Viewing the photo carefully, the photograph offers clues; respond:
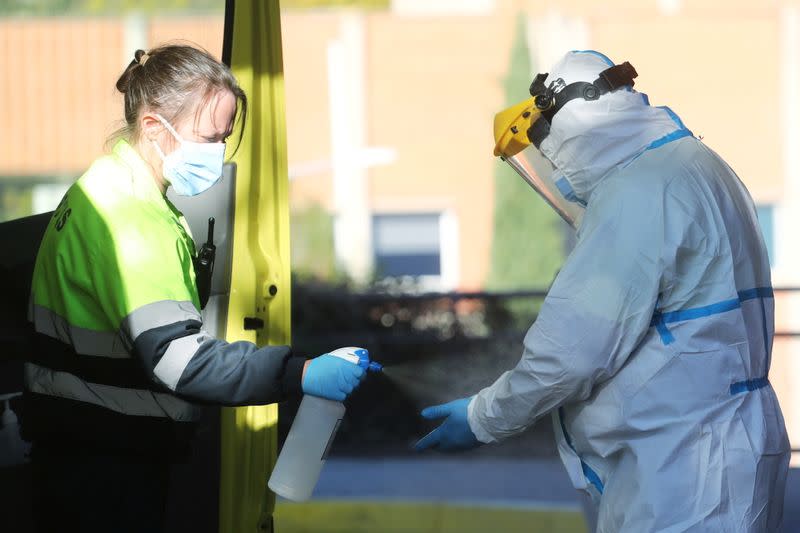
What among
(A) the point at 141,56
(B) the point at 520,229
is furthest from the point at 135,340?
(B) the point at 520,229

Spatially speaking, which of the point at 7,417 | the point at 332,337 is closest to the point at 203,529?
the point at 7,417

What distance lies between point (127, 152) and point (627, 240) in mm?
1124

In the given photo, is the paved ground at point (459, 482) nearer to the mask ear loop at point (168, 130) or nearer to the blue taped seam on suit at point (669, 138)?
the blue taped seam on suit at point (669, 138)

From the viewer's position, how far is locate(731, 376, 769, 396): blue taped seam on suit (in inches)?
93.9

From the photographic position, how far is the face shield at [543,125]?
255 centimetres

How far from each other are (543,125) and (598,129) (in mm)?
168

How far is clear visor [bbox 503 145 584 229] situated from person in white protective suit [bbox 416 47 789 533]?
261mm

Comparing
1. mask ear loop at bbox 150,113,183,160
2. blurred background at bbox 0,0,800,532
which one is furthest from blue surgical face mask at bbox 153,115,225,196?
blurred background at bbox 0,0,800,532

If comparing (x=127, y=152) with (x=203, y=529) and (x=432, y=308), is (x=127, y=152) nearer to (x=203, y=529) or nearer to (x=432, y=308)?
(x=203, y=529)

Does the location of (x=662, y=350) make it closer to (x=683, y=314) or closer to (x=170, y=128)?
(x=683, y=314)

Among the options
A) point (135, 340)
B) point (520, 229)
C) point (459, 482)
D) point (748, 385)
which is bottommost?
point (459, 482)

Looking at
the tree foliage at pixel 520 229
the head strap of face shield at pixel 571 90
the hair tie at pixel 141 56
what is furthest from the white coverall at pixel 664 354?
the tree foliage at pixel 520 229

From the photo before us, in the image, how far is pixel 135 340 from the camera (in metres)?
2.28

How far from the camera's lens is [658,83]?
48.7ft
